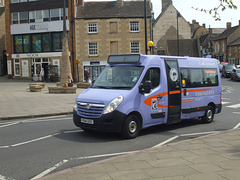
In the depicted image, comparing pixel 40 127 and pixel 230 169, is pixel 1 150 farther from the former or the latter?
pixel 230 169

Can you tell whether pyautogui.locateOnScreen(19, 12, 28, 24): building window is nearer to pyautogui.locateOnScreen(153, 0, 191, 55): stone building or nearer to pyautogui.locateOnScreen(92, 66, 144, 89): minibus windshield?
pyautogui.locateOnScreen(153, 0, 191, 55): stone building

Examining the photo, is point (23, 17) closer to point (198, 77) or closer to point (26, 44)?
point (26, 44)

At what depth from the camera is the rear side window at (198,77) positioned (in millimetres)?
10188

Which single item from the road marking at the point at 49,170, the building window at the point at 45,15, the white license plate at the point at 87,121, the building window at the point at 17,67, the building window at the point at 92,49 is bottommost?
the road marking at the point at 49,170

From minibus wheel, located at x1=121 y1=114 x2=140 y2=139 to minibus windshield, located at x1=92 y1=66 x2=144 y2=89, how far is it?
89 cm

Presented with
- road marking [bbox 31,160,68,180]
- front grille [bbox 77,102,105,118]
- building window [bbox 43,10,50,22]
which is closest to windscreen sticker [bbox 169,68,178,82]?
front grille [bbox 77,102,105,118]

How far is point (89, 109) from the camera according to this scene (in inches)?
322

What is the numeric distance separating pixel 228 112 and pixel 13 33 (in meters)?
36.5

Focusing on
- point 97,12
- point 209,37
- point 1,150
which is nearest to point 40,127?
point 1,150

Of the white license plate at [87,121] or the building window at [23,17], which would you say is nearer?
the white license plate at [87,121]

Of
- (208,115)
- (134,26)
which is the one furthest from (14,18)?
(208,115)

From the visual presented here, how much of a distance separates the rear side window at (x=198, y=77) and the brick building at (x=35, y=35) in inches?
1241

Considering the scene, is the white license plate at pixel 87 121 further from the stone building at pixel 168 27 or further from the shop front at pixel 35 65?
the stone building at pixel 168 27

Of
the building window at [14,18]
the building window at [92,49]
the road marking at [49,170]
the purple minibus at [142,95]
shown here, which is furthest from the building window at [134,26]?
the road marking at [49,170]
